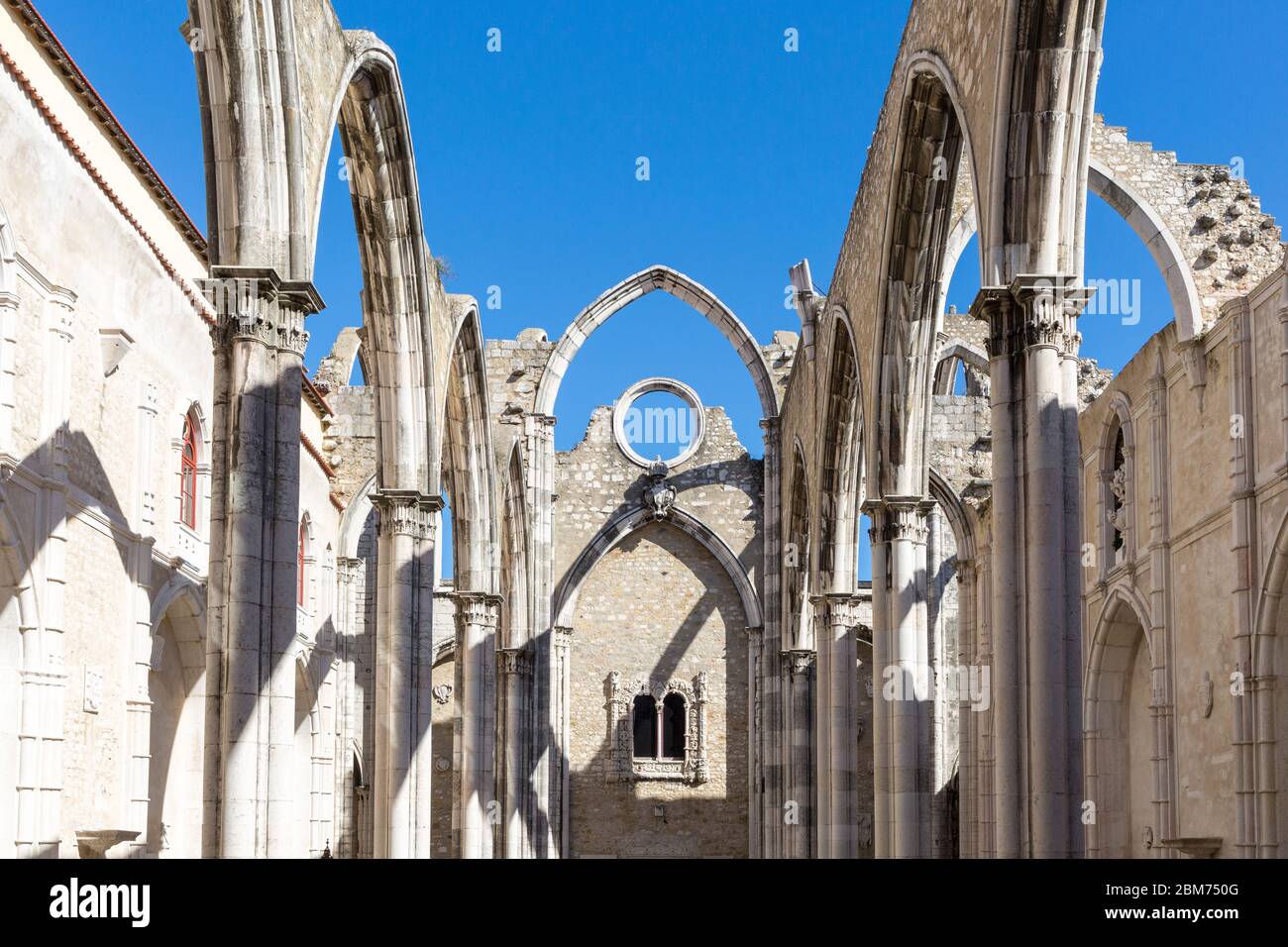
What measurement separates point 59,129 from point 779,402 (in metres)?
15.7

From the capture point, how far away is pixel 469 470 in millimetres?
20703

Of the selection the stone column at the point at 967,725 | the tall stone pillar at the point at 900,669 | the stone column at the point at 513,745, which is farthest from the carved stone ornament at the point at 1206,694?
the stone column at the point at 513,745

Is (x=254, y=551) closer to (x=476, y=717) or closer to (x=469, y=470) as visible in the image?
(x=469, y=470)

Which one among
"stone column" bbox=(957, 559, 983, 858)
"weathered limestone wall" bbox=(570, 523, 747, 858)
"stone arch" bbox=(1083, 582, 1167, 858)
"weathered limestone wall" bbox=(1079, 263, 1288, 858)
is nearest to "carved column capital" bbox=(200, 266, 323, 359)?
"weathered limestone wall" bbox=(1079, 263, 1288, 858)

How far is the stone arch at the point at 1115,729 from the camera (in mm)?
18375

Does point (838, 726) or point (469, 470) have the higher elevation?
point (469, 470)

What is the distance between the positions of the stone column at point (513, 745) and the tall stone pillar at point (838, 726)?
5787 millimetres

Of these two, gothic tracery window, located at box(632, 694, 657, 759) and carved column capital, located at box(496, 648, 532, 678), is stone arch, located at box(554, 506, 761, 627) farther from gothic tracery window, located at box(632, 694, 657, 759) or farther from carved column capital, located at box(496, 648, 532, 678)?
carved column capital, located at box(496, 648, 532, 678)

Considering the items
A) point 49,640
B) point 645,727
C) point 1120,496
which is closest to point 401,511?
point 49,640

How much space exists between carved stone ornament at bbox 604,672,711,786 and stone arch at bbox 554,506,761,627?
1.46m

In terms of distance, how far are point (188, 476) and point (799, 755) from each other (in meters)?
11.1

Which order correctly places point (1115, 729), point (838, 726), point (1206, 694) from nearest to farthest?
point (1206, 694) < point (1115, 729) < point (838, 726)

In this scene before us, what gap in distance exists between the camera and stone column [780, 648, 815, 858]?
23734mm

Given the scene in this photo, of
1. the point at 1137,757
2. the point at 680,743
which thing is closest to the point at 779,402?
the point at 680,743
